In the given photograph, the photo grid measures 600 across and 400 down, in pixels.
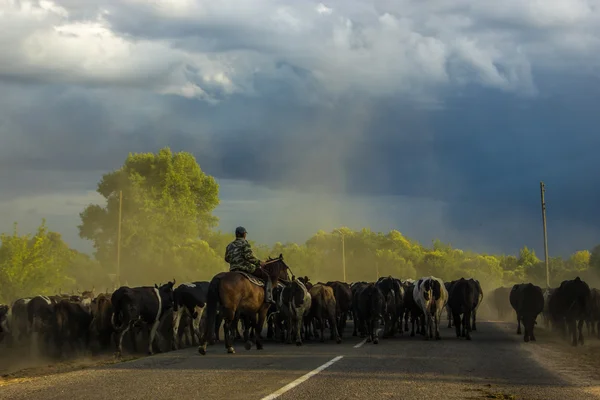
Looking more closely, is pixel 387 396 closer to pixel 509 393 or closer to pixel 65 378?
pixel 509 393

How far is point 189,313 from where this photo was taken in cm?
2152

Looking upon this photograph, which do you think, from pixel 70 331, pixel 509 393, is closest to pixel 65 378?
pixel 509 393

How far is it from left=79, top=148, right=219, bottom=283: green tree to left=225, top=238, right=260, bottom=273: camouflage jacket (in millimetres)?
55174

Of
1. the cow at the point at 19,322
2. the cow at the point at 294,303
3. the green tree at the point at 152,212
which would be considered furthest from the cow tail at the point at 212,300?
the green tree at the point at 152,212

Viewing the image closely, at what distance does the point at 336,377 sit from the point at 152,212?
63.8 metres

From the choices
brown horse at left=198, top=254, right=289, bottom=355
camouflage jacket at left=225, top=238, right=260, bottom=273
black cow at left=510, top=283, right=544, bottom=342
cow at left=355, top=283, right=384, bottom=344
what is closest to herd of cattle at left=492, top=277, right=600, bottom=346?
black cow at left=510, top=283, right=544, bottom=342

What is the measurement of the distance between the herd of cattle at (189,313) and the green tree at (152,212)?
157ft

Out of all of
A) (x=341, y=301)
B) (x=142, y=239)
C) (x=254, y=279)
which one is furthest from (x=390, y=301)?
(x=142, y=239)

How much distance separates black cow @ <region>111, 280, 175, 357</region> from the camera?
2058cm

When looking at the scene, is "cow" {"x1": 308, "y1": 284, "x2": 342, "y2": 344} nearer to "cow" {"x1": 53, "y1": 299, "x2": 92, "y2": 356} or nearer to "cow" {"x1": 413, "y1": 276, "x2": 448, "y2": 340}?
"cow" {"x1": 413, "y1": 276, "x2": 448, "y2": 340}

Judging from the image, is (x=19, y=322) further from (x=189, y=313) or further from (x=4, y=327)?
(x=189, y=313)

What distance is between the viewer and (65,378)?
1295 centimetres

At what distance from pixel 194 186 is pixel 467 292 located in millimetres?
60687

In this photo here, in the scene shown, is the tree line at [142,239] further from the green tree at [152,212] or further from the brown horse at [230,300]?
the brown horse at [230,300]
